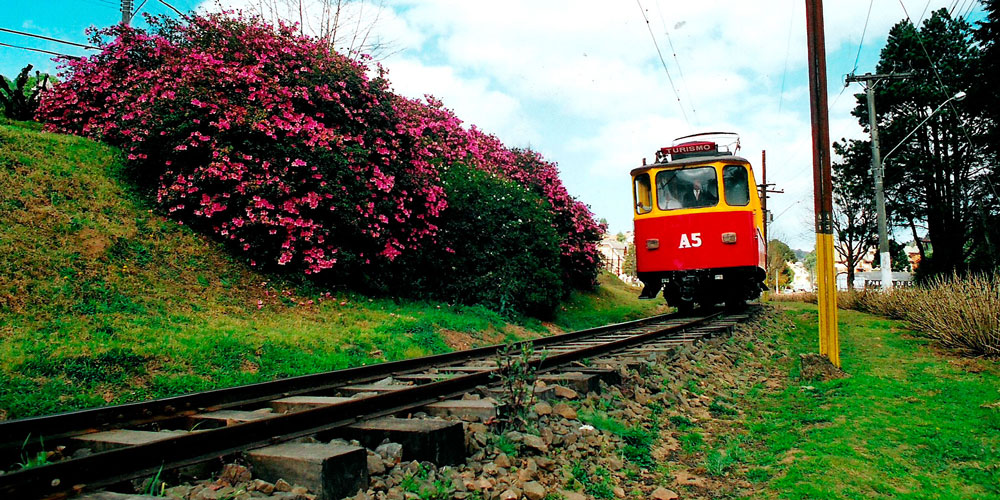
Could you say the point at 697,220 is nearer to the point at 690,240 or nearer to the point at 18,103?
the point at 690,240

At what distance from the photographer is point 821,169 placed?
27.6 ft

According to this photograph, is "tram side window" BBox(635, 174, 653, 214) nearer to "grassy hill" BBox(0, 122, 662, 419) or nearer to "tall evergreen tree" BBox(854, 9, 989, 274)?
"grassy hill" BBox(0, 122, 662, 419)

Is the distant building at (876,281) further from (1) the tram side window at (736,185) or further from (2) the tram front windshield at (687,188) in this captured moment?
(2) the tram front windshield at (687,188)

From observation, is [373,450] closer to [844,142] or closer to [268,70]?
[268,70]

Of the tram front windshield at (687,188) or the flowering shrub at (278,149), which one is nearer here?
the flowering shrub at (278,149)

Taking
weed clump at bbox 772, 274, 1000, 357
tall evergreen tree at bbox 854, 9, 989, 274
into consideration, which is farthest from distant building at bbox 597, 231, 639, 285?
weed clump at bbox 772, 274, 1000, 357

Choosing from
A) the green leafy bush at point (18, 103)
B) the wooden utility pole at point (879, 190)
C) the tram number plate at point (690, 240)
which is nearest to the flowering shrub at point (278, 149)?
the tram number plate at point (690, 240)

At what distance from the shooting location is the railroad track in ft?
9.68

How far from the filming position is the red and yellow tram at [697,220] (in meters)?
12.6

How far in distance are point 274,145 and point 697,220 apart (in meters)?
8.10

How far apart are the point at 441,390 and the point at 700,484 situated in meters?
2.06

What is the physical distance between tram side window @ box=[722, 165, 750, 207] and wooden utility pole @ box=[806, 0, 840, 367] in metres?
3.99

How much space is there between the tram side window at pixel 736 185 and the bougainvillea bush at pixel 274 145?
5.71 meters

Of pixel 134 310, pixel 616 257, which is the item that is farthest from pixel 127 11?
pixel 616 257
